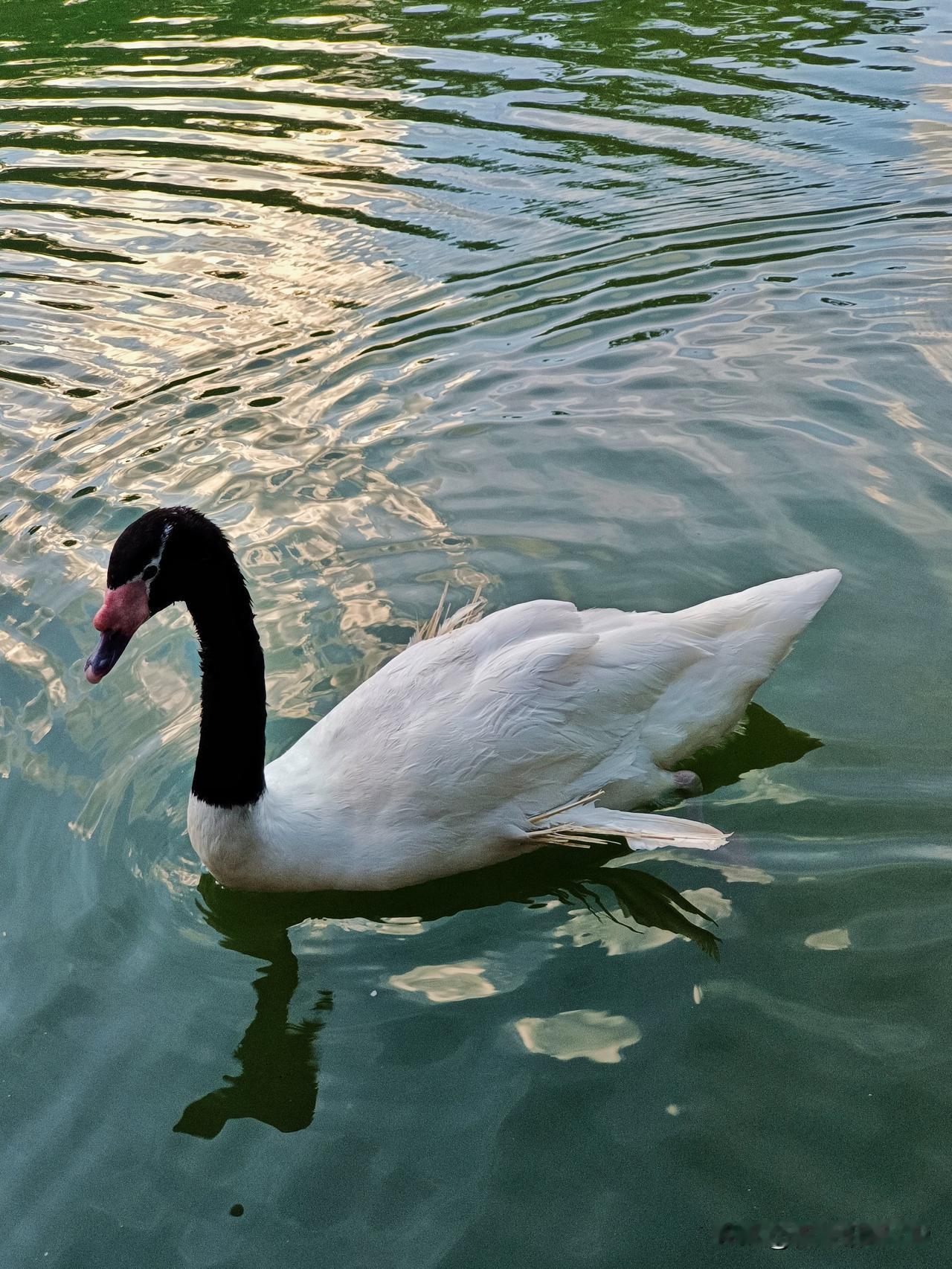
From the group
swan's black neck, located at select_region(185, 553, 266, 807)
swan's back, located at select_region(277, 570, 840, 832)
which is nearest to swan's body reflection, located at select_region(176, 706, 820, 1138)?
swan's back, located at select_region(277, 570, 840, 832)

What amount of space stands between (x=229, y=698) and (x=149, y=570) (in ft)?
1.83

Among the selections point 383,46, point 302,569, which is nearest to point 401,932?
point 302,569

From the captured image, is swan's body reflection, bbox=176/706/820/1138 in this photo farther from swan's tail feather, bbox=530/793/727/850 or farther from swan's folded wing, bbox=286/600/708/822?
swan's folded wing, bbox=286/600/708/822

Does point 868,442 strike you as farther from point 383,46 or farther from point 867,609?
point 383,46

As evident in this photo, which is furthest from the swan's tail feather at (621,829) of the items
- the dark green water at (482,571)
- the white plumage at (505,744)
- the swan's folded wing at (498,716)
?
the dark green water at (482,571)

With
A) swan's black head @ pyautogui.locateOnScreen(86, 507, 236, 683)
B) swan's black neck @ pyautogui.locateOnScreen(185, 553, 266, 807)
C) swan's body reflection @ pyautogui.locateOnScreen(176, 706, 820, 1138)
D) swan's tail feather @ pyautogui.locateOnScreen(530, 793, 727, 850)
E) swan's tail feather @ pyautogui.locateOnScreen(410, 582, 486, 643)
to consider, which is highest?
swan's black head @ pyautogui.locateOnScreen(86, 507, 236, 683)

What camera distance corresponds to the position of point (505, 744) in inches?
198

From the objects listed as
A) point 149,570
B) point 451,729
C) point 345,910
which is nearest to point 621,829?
point 451,729

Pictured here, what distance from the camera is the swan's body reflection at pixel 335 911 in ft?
15.1

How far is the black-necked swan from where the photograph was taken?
484cm

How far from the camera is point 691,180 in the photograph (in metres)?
10.7

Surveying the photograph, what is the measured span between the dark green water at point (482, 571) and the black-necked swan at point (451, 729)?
11.9 inches

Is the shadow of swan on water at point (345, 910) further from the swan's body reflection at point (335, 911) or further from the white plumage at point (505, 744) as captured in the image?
the white plumage at point (505, 744)

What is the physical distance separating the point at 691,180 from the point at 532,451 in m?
3.88
